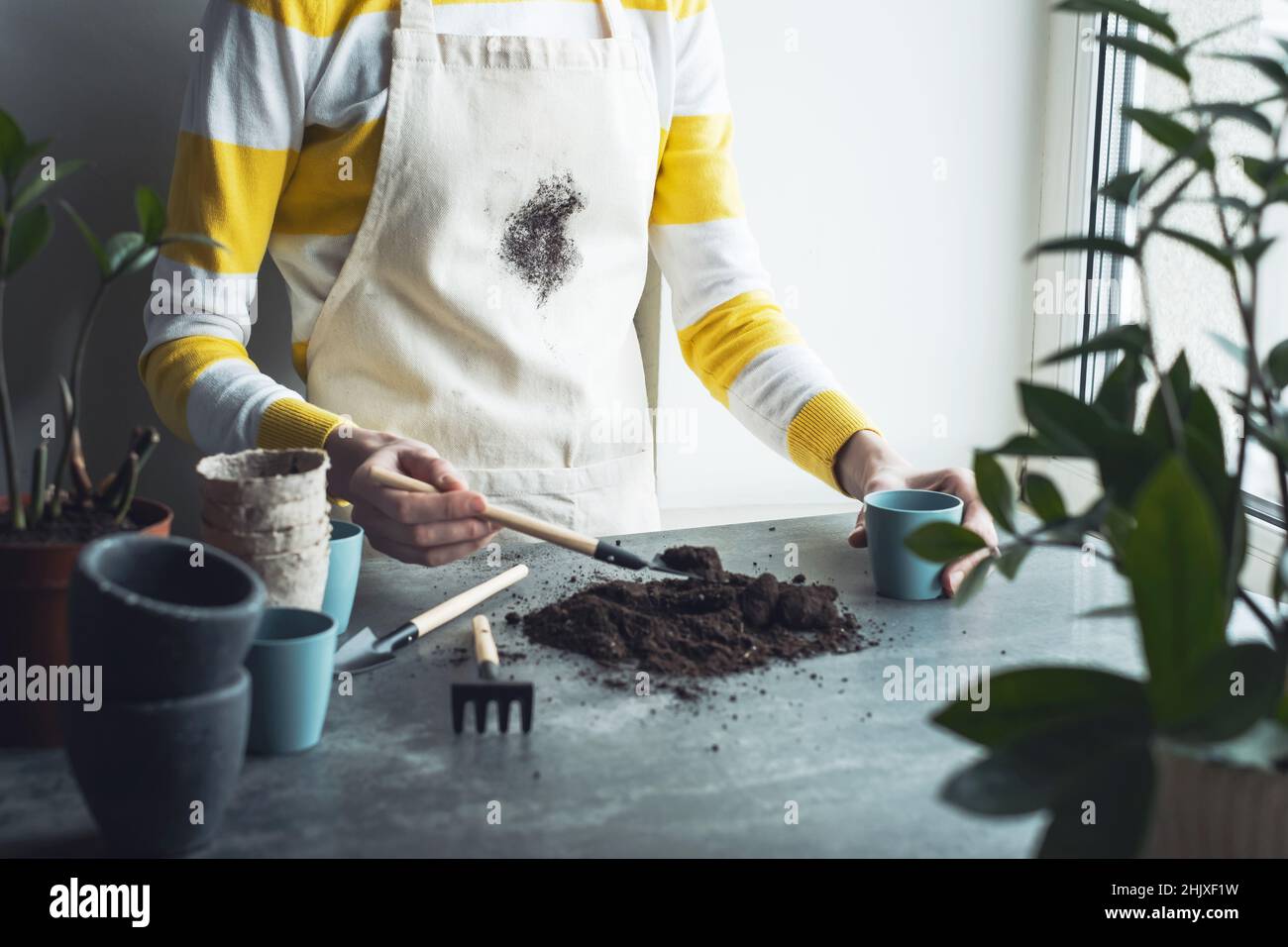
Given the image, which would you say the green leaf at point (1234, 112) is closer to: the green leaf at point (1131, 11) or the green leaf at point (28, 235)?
the green leaf at point (1131, 11)

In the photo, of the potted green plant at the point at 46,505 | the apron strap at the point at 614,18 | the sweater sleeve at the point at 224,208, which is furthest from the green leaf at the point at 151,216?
the apron strap at the point at 614,18

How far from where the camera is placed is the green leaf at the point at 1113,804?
0.47 m

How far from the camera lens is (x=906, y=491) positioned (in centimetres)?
120

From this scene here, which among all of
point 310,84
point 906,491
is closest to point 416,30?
point 310,84

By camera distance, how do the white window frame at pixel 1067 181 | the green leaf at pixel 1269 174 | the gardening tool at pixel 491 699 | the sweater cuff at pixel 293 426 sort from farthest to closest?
the white window frame at pixel 1067 181
the sweater cuff at pixel 293 426
the gardening tool at pixel 491 699
the green leaf at pixel 1269 174

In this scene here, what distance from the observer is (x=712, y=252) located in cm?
164

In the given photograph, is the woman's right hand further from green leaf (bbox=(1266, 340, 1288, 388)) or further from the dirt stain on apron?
green leaf (bbox=(1266, 340, 1288, 388))

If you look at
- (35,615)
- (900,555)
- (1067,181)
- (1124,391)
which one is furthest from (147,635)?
(1067,181)

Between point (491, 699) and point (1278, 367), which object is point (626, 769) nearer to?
point (491, 699)

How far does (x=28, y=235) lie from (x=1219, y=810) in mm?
713

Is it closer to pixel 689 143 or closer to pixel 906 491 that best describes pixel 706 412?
pixel 689 143

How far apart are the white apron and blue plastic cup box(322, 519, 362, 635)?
435 millimetres

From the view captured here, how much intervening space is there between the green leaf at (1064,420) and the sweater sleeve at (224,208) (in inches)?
33.1

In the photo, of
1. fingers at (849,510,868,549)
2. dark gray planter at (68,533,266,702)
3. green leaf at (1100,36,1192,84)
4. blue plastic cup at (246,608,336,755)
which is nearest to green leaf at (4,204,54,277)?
dark gray planter at (68,533,266,702)
